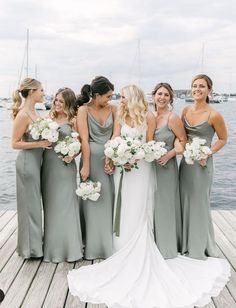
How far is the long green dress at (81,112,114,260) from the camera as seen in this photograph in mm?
5301

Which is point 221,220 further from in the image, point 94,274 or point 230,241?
point 94,274

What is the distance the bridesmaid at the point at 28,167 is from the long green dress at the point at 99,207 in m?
0.55

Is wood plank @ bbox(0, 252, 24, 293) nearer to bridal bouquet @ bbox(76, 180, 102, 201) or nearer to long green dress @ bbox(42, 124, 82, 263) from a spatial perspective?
long green dress @ bbox(42, 124, 82, 263)

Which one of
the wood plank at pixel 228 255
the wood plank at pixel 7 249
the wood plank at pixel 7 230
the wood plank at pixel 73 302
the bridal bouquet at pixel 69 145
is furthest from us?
the wood plank at pixel 7 230

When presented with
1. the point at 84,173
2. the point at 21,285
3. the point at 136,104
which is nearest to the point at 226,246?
the point at 84,173

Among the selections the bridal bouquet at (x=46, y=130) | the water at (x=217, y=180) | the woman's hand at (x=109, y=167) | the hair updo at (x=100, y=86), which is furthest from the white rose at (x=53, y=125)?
the water at (x=217, y=180)

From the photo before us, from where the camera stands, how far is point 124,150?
4793 millimetres

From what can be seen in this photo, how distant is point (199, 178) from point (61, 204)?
5.34 feet

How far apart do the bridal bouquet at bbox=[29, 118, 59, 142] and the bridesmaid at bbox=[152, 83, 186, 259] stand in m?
1.14

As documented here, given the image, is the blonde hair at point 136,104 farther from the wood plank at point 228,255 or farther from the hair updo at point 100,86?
the wood plank at point 228,255

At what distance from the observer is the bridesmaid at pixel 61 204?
532cm

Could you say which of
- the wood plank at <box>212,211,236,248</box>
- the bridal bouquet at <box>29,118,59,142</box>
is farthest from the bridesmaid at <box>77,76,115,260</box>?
the wood plank at <box>212,211,236,248</box>

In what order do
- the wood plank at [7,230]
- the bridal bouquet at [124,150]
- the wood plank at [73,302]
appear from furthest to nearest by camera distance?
the wood plank at [7,230] < the bridal bouquet at [124,150] < the wood plank at [73,302]

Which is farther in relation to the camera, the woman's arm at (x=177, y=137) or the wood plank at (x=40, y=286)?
the woman's arm at (x=177, y=137)
